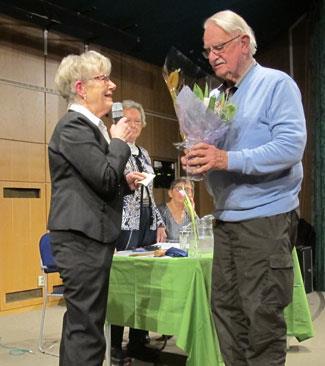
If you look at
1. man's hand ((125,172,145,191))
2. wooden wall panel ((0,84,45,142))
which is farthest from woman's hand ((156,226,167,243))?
wooden wall panel ((0,84,45,142))

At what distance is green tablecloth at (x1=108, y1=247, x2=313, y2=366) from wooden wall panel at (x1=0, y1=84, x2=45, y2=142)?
2.64 meters

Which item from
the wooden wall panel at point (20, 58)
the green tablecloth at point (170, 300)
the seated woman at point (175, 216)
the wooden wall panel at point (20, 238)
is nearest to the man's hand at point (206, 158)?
the green tablecloth at point (170, 300)

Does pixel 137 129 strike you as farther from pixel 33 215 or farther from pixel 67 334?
pixel 33 215

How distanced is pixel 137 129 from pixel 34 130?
2120 millimetres

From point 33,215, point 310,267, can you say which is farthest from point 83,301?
point 310,267

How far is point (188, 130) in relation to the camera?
1425mm

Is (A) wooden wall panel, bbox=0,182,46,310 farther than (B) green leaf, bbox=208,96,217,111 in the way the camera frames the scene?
Yes

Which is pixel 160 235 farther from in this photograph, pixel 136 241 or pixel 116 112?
pixel 116 112

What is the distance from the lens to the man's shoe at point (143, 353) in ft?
9.00

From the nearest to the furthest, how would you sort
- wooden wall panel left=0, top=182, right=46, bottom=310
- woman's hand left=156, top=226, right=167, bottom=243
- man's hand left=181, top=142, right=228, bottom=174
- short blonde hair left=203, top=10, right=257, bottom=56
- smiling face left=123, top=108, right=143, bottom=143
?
man's hand left=181, top=142, right=228, bottom=174 < short blonde hair left=203, top=10, right=257, bottom=56 < smiling face left=123, top=108, right=143, bottom=143 < woman's hand left=156, top=226, right=167, bottom=243 < wooden wall panel left=0, top=182, right=46, bottom=310

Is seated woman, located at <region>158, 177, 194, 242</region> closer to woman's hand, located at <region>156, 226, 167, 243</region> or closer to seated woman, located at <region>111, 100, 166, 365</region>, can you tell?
woman's hand, located at <region>156, 226, 167, 243</region>

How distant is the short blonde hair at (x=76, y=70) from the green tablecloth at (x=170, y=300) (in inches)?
34.1

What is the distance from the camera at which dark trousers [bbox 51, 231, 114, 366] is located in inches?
64.8

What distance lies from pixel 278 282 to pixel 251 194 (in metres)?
0.26
